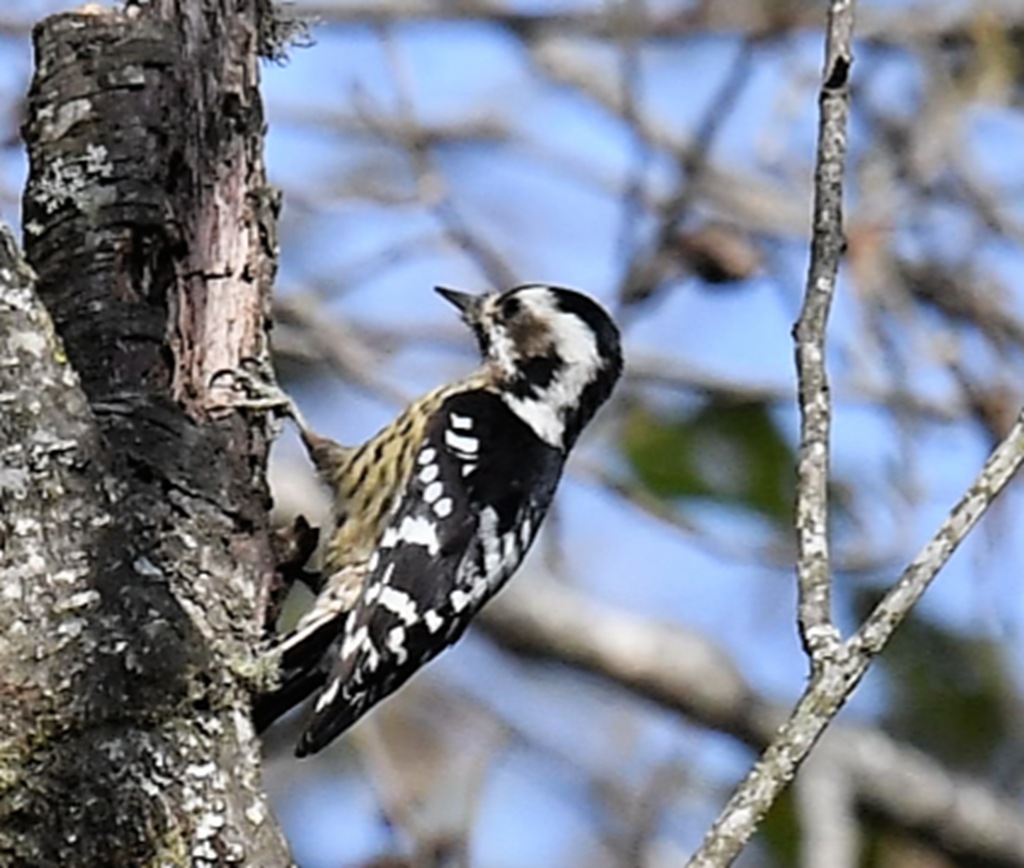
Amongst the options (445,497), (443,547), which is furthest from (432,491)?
(443,547)

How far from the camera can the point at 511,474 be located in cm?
459

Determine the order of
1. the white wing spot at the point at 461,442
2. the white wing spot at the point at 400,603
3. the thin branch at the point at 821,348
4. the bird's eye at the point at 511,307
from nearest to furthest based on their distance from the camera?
the thin branch at the point at 821,348
the white wing spot at the point at 400,603
the white wing spot at the point at 461,442
the bird's eye at the point at 511,307

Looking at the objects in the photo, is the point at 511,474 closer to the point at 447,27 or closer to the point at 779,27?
the point at 779,27

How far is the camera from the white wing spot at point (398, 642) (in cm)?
410

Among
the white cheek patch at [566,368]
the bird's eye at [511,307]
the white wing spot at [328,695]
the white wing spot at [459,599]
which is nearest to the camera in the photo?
the white wing spot at [328,695]

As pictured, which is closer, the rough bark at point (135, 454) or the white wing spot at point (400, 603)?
the rough bark at point (135, 454)

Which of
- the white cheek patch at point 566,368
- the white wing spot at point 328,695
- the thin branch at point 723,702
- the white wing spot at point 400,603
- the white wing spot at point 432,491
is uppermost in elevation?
the white cheek patch at point 566,368

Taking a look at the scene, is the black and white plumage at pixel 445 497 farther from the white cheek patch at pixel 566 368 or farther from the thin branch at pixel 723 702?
the thin branch at pixel 723 702

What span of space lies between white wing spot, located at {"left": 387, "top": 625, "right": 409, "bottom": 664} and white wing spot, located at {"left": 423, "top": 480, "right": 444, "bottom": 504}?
35 cm

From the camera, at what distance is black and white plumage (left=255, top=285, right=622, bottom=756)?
13.3 ft

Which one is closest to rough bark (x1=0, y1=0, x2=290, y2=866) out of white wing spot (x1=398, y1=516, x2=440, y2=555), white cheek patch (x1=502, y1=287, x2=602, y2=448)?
white wing spot (x1=398, y1=516, x2=440, y2=555)

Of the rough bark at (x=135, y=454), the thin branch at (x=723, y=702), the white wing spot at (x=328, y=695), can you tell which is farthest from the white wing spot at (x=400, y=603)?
the thin branch at (x=723, y=702)

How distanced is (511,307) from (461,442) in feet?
1.69

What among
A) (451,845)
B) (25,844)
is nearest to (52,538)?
(25,844)
